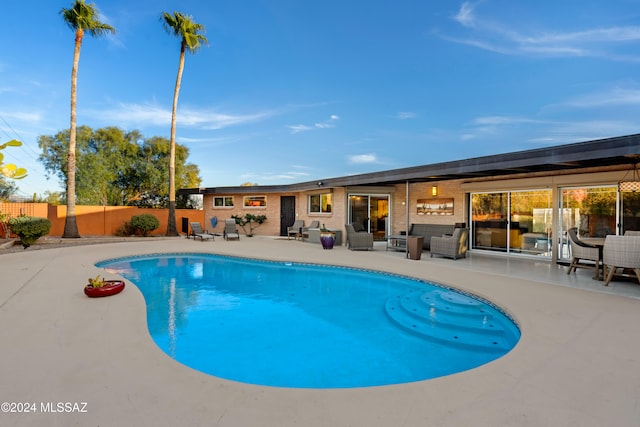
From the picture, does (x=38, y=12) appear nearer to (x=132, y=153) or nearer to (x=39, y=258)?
(x=39, y=258)

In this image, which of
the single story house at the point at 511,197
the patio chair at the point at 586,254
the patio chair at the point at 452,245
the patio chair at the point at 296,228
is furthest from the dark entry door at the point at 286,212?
the patio chair at the point at 586,254

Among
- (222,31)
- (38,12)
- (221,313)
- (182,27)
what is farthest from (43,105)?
(221,313)

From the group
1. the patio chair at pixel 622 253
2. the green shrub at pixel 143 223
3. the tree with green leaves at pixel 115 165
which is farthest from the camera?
the tree with green leaves at pixel 115 165

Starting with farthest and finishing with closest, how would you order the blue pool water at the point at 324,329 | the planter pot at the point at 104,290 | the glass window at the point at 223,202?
the glass window at the point at 223,202 → the planter pot at the point at 104,290 → the blue pool water at the point at 324,329

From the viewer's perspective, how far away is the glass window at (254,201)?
61.4 feet

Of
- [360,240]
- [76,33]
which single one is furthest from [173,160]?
[360,240]

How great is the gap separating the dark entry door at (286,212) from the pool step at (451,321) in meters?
12.7

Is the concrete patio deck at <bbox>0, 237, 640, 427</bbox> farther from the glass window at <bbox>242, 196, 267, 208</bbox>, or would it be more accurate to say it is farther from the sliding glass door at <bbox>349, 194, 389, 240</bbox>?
the glass window at <bbox>242, 196, 267, 208</bbox>

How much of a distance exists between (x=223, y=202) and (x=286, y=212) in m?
4.25

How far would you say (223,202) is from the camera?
19.7 m

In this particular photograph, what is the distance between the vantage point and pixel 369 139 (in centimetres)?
1881

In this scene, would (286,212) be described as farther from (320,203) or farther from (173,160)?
(173,160)

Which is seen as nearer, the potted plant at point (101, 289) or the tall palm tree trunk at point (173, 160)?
the potted plant at point (101, 289)

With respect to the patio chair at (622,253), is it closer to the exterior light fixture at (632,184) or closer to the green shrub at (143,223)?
the exterior light fixture at (632,184)
